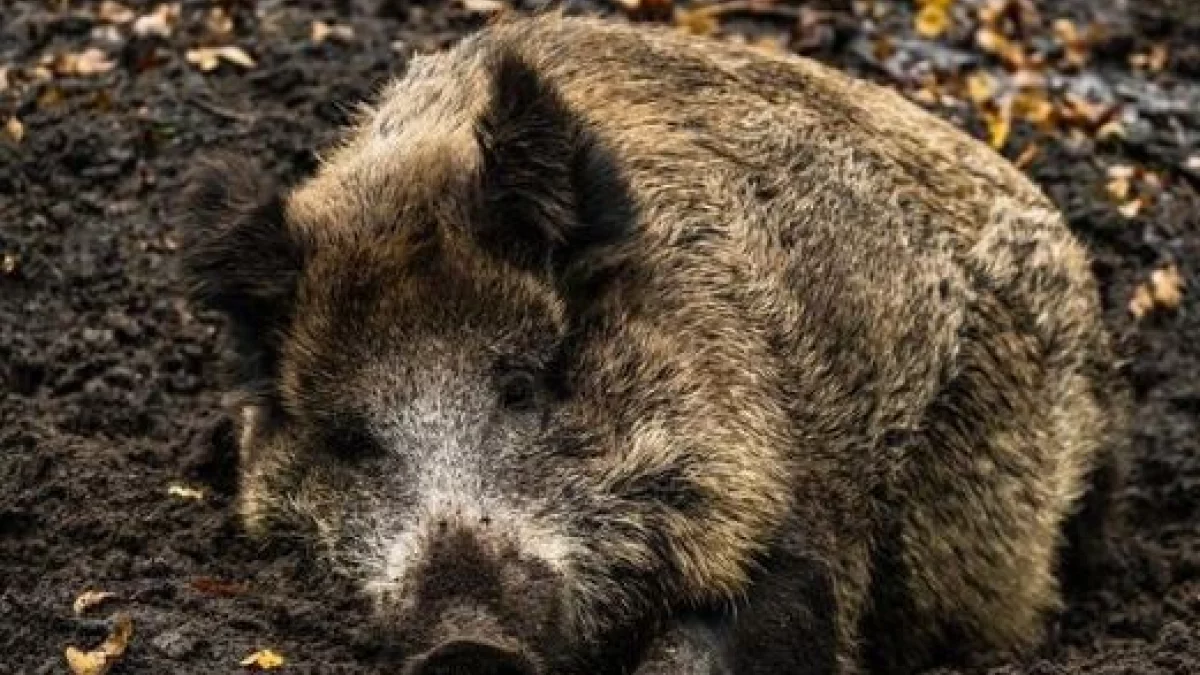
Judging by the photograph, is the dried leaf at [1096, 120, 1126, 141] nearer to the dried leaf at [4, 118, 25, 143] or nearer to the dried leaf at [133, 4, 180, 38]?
the dried leaf at [133, 4, 180, 38]

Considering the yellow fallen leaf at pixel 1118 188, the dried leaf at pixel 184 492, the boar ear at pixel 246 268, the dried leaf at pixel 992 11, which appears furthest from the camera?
the dried leaf at pixel 992 11

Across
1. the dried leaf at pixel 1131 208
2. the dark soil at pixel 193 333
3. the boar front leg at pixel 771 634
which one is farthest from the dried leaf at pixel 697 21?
the boar front leg at pixel 771 634

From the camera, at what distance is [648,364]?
6.24 meters

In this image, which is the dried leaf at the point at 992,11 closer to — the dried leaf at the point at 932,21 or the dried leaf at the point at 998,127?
the dried leaf at the point at 932,21

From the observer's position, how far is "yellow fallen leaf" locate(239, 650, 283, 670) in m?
6.34

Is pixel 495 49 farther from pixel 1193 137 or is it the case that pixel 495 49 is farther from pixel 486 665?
pixel 1193 137

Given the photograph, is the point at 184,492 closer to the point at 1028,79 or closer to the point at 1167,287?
the point at 1167,287

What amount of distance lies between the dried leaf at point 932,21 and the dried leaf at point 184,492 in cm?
439

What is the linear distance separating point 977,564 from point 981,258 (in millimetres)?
976

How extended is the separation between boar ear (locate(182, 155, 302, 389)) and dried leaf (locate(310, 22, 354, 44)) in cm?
331

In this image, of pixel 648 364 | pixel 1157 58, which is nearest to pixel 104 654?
pixel 648 364

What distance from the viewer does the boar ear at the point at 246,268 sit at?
6305 millimetres

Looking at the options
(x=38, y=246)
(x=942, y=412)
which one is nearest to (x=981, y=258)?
(x=942, y=412)

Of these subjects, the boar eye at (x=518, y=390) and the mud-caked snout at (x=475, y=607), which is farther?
the boar eye at (x=518, y=390)
